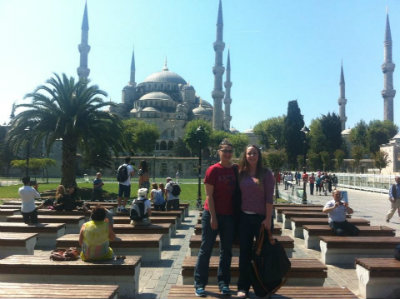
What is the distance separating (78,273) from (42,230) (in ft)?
10.3

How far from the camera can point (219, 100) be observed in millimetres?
68125

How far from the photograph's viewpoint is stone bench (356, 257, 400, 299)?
13.8ft

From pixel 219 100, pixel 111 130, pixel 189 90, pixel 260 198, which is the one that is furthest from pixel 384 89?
pixel 260 198

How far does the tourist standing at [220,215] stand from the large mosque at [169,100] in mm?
64298

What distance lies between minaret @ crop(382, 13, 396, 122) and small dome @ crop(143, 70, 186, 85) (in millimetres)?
49589

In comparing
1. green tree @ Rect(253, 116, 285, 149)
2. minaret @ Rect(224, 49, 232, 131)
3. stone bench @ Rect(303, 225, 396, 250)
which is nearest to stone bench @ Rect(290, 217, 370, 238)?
stone bench @ Rect(303, 225, 396, 250)

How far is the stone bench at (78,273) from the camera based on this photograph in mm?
4340

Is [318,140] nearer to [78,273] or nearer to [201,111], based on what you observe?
[201,111]

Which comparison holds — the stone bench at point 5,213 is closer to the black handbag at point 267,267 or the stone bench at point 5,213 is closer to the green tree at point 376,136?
the black handbag at point 267,267

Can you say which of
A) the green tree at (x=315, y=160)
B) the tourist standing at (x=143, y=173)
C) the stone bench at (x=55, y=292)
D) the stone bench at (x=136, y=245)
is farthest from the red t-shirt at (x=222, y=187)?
the green tree at (x=315, y=160)

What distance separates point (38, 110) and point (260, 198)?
16.5m

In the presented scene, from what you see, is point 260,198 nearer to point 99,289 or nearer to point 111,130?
point 99,289

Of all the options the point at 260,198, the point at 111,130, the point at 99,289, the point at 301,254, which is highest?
the point at 111,130

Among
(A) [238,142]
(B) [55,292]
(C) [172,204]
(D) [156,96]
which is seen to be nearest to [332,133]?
(A) [238,142]
